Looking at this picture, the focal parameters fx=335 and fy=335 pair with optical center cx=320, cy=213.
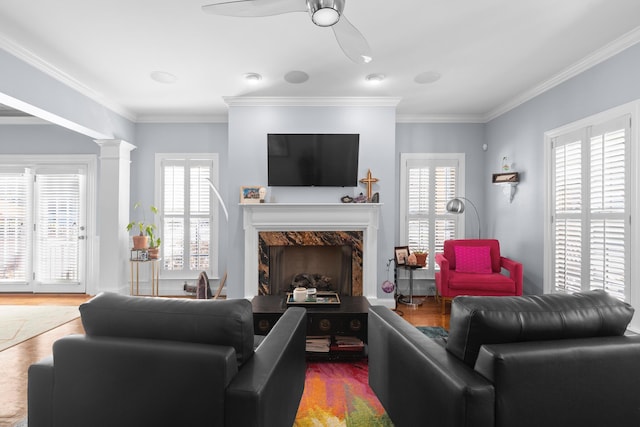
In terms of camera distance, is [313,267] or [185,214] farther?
[185,214]

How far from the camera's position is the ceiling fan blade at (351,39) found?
2074 mm

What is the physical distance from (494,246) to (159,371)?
4.24 m

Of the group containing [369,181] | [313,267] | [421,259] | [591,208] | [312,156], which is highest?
[312,156]

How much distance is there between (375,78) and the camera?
Answer: 12.4 ft

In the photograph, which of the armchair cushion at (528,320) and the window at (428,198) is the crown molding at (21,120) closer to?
the window at (428,198)

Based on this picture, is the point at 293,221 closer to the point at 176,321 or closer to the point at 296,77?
the point at 296,77

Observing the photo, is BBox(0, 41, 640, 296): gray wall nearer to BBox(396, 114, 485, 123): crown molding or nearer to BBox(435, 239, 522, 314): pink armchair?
BBox(396, 114, 485, 123): crown molding

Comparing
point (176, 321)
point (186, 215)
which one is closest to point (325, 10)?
point (176, 321)

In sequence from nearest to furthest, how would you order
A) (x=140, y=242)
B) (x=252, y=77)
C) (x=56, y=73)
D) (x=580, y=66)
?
(x=580, y=66)
(x=56, y=73)
(x=252, y=77)
(x=140, y=242)

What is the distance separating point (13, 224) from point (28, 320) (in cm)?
213

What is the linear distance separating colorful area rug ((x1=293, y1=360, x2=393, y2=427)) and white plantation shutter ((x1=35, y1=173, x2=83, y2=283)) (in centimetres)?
452

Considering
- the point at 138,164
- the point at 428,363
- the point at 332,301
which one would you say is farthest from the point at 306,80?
the point at 428,363

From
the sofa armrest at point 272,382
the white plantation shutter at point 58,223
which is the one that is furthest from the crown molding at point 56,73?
the sofa armrest at point 272,382

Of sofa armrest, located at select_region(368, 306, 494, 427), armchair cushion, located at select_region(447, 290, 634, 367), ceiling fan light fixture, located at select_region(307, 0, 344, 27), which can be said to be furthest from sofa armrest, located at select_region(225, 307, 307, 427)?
ceiling fan light fixture, located at select_region(307, 0, 344, 27)
